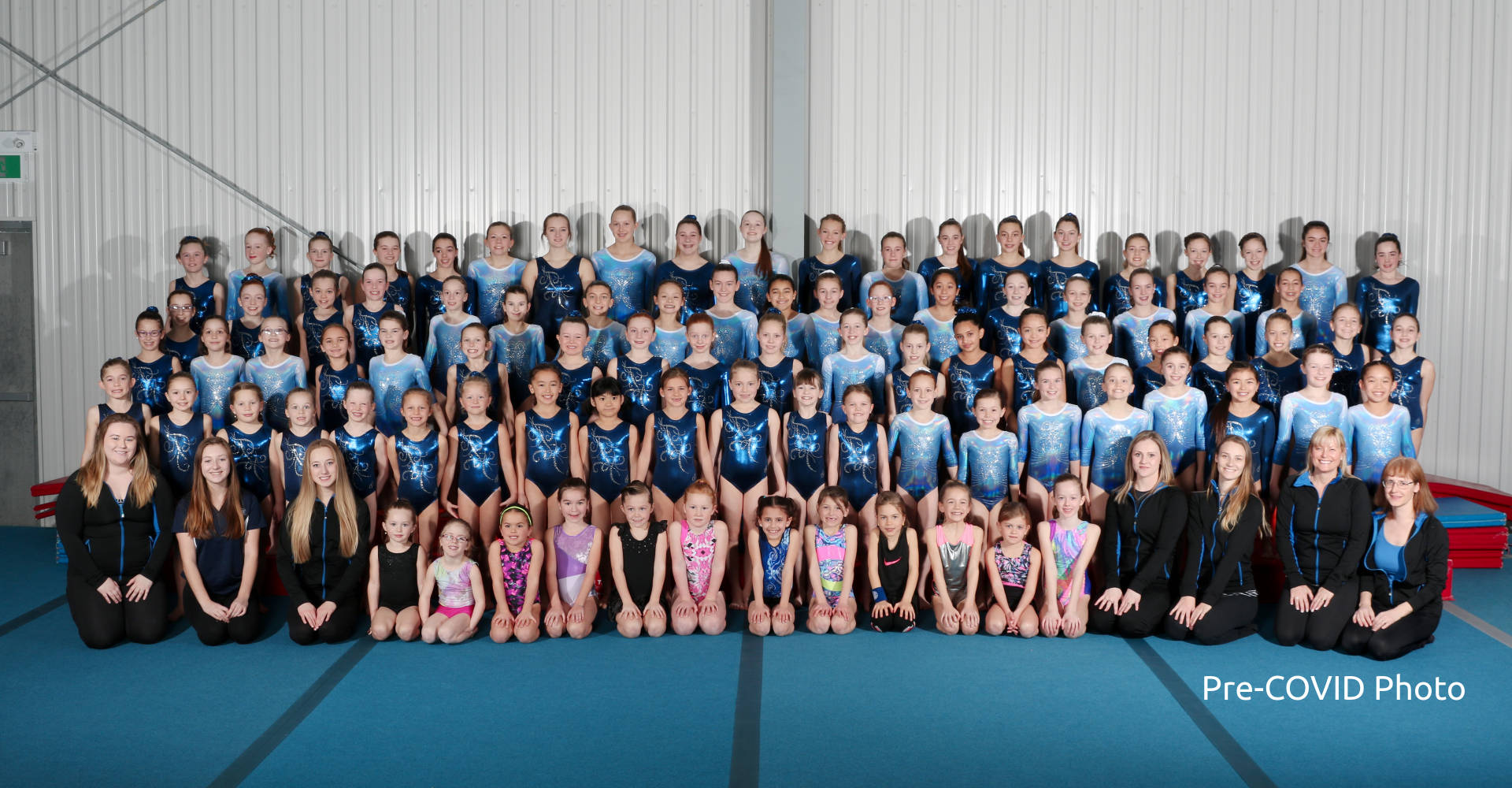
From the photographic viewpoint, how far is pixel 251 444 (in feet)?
19.3

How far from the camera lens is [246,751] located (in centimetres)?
375

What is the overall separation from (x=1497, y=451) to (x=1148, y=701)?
5724 millimetres

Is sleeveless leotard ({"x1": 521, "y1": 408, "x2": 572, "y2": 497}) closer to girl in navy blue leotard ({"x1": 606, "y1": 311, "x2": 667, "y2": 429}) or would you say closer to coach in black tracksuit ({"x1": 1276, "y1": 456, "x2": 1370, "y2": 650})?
girl in navy blue leotard ({"x1": 606, "y1": 311, "x2": 667, "y2": 429})

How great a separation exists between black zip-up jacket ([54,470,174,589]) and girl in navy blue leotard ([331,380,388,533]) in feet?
3.07

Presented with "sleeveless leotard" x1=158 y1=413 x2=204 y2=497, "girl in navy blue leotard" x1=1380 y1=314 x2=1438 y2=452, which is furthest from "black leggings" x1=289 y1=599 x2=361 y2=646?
"girl in navy blue leotard" x1=1380 y1=314 x2=1438 y2=452

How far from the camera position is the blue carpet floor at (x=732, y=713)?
143 inches

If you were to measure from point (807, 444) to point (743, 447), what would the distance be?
14.8 inches

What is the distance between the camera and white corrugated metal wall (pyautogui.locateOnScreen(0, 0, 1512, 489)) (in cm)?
806

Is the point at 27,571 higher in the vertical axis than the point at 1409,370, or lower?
lower

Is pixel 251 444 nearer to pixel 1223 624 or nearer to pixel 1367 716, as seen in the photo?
pixel 1223 624

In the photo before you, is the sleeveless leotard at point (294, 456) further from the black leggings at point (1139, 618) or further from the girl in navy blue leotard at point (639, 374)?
the black leggings at point (1139, 618)

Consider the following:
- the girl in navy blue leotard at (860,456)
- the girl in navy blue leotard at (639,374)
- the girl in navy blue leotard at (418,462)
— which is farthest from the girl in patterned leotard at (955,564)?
the girl in navy blue leotard at (418,462)

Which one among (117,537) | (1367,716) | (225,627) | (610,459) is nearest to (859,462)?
(610,459)

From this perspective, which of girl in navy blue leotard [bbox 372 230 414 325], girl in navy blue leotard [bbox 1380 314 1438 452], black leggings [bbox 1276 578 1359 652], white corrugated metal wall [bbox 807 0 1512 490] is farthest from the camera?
white corrugated metal wall [bbox 807 0 1512 490]
